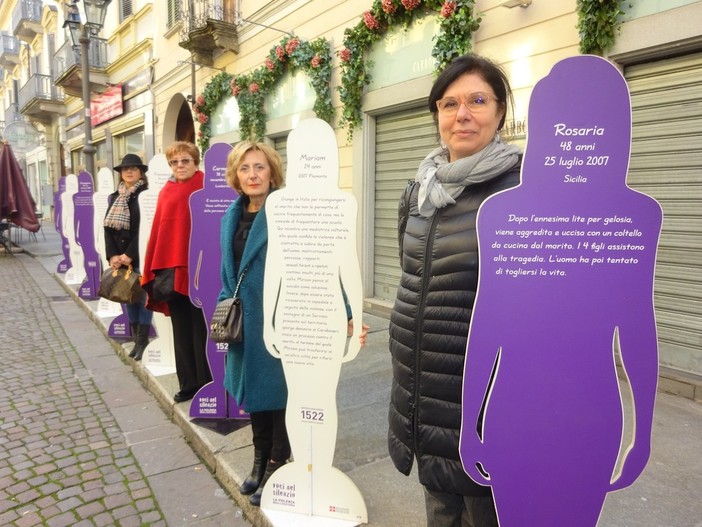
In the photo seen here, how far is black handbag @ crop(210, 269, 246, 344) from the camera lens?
2400 millimetres

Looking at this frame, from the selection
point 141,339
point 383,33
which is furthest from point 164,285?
point 383,33

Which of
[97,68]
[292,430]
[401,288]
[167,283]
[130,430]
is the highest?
[97,68]

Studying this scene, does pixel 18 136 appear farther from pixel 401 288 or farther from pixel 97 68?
pixel 401 288

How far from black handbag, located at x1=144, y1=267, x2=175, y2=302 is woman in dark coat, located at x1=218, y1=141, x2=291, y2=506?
1234 mm

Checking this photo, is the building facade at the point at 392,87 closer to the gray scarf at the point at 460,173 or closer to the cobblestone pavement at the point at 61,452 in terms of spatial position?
the gray scarf at the point at 460,173

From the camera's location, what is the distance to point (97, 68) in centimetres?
1672

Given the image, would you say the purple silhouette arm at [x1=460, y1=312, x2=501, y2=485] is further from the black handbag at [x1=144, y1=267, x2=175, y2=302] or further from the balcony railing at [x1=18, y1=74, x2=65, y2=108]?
the balcony railing at [x1=18, y1=74, x2=65, y2=108]

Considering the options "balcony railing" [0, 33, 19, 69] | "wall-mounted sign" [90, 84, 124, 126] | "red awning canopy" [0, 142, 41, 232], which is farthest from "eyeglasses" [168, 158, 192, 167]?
"balcony railing" [0, 33, 19, 69]

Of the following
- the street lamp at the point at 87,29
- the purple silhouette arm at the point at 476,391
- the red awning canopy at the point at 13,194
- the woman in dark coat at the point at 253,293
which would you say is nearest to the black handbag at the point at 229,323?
the woman in dark coat at the point at 253,293

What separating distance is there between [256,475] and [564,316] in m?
1.93

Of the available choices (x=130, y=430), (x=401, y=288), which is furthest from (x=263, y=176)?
(x=130, y=430)

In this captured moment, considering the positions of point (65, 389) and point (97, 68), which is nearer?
point (65, 389)

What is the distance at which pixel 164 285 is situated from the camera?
12.0 feet

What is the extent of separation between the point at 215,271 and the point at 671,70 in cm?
378
